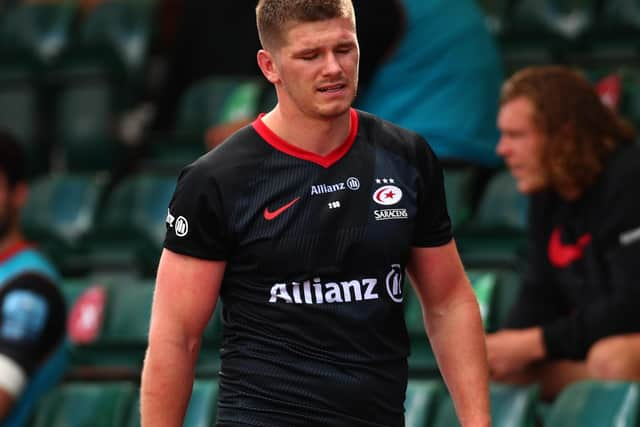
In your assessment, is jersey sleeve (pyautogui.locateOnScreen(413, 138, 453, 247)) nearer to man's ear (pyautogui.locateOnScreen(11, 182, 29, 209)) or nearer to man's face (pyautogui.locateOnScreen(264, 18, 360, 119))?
man's face (pyautogui.locateOnScreen(264, 18, 360, 119))

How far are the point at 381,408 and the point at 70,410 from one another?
1.54m

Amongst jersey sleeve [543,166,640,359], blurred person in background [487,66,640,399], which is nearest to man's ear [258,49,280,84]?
blurred person in background [487,66,640,399]

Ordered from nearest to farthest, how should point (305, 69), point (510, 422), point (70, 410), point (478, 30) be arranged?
1. point (305, 69)
2. point (510, 422)
3. point (70, 410)
4. point (478, 30)

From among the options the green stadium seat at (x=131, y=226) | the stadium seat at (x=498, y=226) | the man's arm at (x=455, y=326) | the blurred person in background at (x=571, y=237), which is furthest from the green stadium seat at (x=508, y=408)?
the green stadium seat at (x=131, y=226)

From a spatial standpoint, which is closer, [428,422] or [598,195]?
[428,422]

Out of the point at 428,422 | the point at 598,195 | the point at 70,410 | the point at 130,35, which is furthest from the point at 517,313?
the point at 130,35

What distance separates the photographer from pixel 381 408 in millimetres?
2316

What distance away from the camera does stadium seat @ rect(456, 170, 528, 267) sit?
179 inches

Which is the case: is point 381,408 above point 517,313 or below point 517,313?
above

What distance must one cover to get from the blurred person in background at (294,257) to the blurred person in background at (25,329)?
61.1 inches

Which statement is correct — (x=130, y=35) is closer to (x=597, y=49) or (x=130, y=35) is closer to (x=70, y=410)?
(x=597, y=49)

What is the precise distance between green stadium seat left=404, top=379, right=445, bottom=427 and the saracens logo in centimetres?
104

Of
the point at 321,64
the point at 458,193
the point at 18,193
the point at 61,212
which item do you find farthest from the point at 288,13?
the point at 61,212

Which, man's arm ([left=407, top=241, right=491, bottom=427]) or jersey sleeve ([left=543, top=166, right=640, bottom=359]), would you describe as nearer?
man's arm ([left=407, top=241, right=491, bottom=427])
